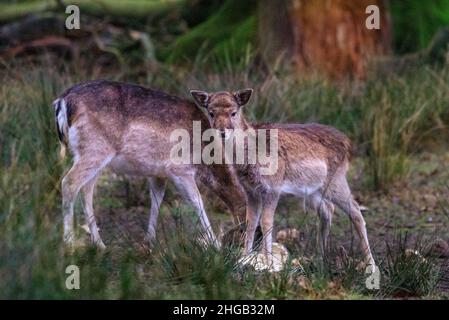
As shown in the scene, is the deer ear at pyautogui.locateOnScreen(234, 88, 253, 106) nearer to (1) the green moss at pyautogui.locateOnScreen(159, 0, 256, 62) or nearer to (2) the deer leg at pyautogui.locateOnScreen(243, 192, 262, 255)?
(2) the deer leg at pyautogui.locateOnScreen(243, 192, 262, 255)

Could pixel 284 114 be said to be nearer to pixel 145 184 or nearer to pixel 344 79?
pixel 145 184

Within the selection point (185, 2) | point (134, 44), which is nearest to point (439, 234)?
point (134, 44)

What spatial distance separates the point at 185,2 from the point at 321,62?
5.24 meters

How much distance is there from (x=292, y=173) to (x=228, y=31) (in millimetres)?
7948

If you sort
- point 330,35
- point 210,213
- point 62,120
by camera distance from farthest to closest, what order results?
1. point 330,35
2. point 210,213
3. point 62,120

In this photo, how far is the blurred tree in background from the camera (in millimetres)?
13531

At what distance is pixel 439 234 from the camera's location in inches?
340

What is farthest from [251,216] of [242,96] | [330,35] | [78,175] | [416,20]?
[416,20]

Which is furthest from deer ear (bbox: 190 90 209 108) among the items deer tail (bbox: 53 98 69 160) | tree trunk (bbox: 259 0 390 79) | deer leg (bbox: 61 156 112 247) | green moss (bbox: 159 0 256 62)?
green moss (bbox: 159 0 256 62)

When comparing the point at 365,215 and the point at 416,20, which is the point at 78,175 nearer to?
the point at 365,215

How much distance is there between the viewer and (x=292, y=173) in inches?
307

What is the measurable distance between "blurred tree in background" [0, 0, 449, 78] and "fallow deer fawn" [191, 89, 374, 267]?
326 cm
